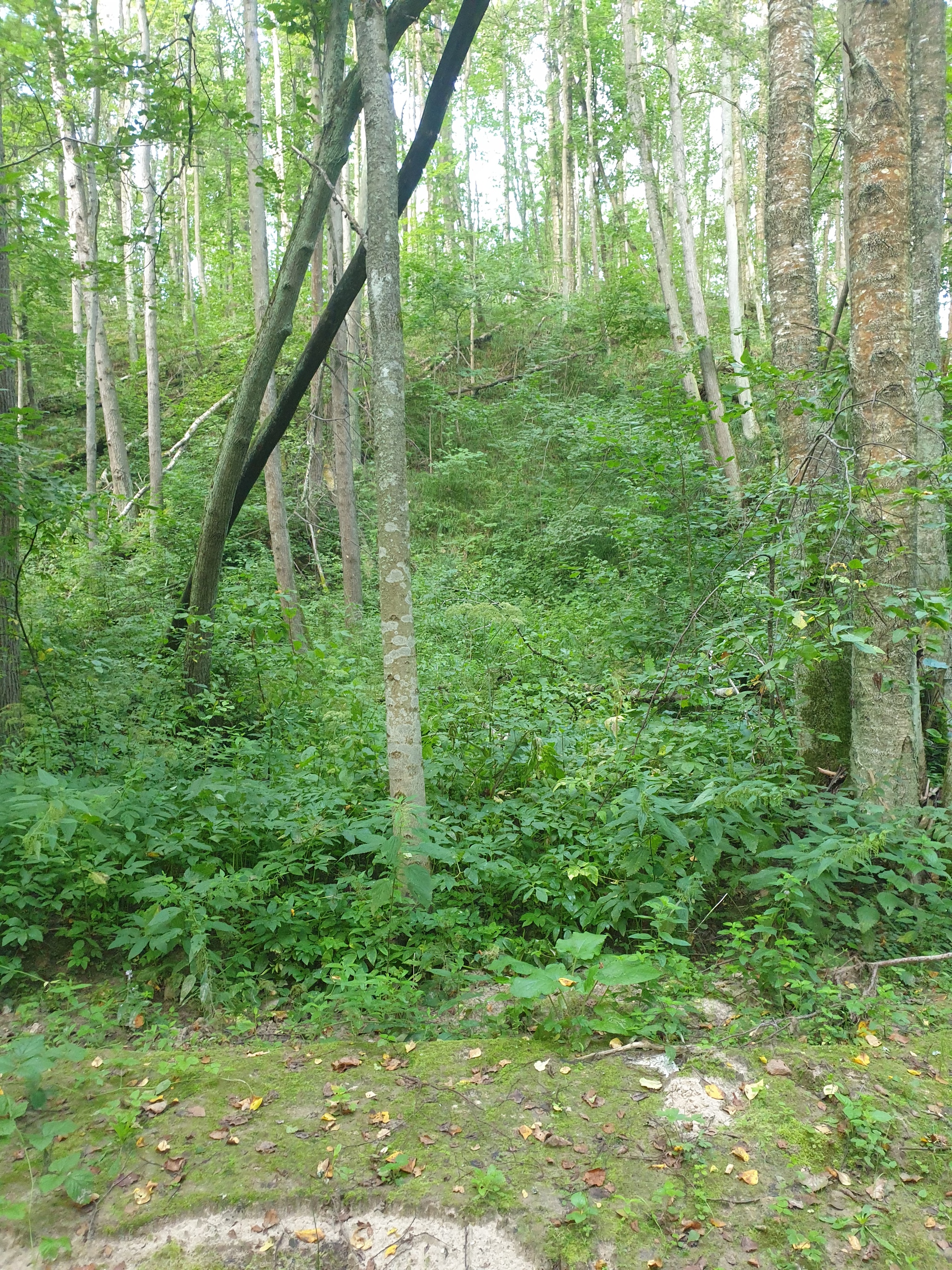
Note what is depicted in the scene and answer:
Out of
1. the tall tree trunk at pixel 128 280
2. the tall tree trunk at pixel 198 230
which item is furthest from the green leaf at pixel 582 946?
the tall tree trunk at pixel 198 230

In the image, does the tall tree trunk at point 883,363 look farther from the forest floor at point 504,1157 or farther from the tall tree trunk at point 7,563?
the tall tree trunk at point 7,563

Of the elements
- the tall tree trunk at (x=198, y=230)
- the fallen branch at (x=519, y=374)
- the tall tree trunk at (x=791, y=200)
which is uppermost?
the tall tree trunk at (x=198, y=230)

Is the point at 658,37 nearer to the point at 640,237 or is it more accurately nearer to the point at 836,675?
the point at 640,237

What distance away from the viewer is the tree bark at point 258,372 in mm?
5117

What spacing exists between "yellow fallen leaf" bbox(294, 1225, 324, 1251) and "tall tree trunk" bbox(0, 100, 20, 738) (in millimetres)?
4002

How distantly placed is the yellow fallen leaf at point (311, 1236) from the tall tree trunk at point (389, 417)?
6.32ft

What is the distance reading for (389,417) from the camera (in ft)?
13.3

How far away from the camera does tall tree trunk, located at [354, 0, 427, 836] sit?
4004mm

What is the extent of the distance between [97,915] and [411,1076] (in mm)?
1927

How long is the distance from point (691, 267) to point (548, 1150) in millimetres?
14580

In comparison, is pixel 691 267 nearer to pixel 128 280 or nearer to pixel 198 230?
pixel 128 280

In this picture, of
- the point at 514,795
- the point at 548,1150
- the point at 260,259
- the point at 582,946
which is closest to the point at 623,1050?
the point at 582,946

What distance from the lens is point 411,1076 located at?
2992mm

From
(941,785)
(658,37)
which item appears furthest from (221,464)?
(658,37)
